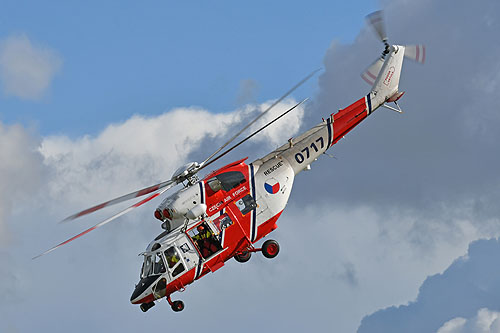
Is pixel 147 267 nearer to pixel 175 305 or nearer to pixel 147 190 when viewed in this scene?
pixel 175 305

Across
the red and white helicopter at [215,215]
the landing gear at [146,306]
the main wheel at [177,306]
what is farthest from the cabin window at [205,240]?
the landing gear at [146,306]

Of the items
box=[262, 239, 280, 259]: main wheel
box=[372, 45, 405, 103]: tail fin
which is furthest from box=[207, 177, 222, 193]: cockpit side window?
box=[372, 45, 405, 103]: tail fin

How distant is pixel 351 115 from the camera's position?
126ft

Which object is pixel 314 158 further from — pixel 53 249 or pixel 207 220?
pixel 53 249

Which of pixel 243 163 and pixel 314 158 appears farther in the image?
pixel 314 158

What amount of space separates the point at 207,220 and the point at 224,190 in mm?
1745

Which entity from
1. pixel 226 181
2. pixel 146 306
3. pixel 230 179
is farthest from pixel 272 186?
pixel 146 306

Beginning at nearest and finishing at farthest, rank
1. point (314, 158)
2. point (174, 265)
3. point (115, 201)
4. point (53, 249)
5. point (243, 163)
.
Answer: point (53, 249) < point (115, 201) < point (174, 265) < point (243, 163) < point (314, 158)

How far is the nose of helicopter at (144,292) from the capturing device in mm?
32125

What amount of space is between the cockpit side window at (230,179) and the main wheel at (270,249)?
10.8ft

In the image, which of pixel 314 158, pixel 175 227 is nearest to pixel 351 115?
pixel 314 158

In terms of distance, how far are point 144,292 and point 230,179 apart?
6.55 meters

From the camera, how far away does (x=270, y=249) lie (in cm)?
3475

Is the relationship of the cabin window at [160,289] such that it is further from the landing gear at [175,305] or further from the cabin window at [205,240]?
the cabin window at [205,240]
